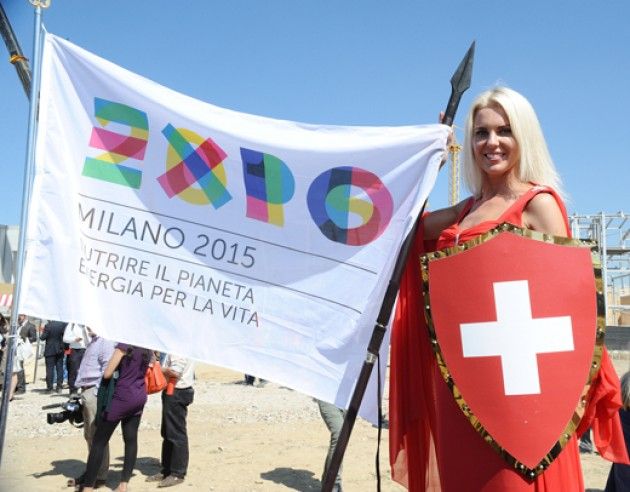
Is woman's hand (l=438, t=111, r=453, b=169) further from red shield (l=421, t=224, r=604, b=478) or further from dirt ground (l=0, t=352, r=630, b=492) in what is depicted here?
dirt ground (l=0, t=352, r=630, b=492)

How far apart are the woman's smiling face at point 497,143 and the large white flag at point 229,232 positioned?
41 cm

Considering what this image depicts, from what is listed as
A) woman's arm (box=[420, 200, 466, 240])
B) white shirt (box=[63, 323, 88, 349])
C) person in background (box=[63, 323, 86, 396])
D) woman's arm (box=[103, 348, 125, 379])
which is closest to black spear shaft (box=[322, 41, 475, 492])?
woman's arm (box=[420, 200, 466, 240])

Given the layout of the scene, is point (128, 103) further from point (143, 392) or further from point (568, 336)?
point (143, 392)

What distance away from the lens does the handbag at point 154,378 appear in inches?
285

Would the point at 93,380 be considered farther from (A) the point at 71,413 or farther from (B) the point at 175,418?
(B) the point at 175,418

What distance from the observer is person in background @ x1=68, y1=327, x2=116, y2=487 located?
7.52 metres

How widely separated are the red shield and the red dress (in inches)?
2.4

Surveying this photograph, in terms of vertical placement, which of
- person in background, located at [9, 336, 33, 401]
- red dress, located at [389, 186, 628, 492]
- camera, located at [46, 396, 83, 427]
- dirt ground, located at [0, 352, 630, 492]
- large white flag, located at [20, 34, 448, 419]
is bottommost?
dirt ground, located at [0, 352, 630, 492]

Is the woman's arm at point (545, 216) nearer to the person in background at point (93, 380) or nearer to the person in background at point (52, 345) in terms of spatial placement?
the person in background at point (93, 380)

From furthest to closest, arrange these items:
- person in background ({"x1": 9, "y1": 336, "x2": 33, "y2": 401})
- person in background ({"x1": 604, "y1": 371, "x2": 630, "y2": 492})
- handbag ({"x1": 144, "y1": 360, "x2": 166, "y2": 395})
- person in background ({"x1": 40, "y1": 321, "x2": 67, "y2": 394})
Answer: person in background ({"x1": 40, "y1": 321, "x2": 67, "y2": 394}), person in background ({"x1": 9, "y1": 336, "x2": 33, "y2": 401}), handbag ({"x1": 144, "y1": 360, "x2": 166, "y2": 395}), person in background ({"x1": 604, "y1": 371, "x2": 630, "y2": 492})

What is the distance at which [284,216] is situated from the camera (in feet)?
9.37

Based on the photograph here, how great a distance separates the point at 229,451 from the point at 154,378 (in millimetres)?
2362

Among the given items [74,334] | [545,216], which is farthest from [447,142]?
[74,334]

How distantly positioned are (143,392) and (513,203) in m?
5.52
